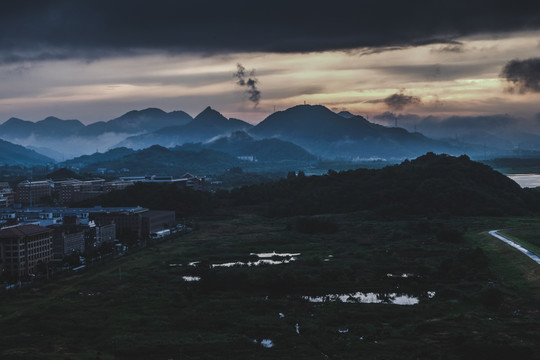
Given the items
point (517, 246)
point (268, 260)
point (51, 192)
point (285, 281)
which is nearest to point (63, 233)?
point (268, 260)

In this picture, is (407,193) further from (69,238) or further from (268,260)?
(69,238)

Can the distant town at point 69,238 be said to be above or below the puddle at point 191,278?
above

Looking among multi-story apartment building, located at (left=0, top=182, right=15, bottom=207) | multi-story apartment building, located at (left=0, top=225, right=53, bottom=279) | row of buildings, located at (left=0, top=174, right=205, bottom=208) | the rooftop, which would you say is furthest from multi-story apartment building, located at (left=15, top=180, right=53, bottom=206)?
multi-story apartment building, located at (left=0, top=225, right=53, bottom=279)

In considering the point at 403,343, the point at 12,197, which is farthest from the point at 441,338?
the point at 12,197

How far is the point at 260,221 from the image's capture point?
11431cm

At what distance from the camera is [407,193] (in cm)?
12256

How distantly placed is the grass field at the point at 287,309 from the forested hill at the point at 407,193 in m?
36.5

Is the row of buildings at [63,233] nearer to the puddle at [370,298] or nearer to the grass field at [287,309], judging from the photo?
the grass field at [287,309]

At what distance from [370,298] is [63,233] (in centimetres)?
3679

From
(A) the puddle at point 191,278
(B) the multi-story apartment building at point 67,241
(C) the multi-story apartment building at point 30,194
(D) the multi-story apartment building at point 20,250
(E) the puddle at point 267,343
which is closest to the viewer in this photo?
(E) the puddle at point 267,343

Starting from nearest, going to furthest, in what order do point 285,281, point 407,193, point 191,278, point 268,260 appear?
point 285,281 < point 191,278 < point 268,260 < point 407,193

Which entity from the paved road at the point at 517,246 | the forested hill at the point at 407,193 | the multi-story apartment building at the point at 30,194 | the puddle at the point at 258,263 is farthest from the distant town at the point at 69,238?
the multi-story apartment building at the point at 30,194

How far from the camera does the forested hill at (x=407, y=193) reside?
115 metres

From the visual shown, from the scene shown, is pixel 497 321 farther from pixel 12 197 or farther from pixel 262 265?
pixel 12 197
